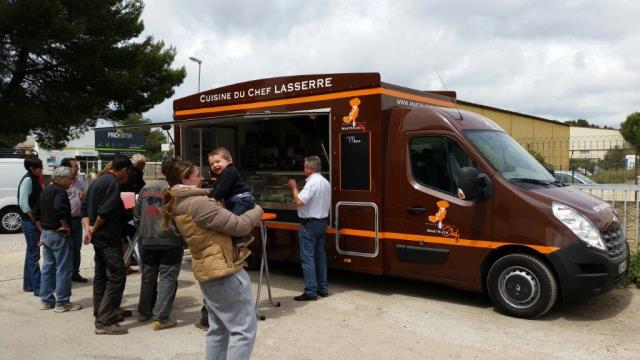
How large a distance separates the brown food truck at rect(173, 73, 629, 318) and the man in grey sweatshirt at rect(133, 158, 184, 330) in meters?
1.97

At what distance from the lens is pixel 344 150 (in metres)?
6.48

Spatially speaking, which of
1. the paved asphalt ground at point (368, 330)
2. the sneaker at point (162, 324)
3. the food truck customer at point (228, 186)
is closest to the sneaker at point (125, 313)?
the paved asphalt ground at point (368, 330)

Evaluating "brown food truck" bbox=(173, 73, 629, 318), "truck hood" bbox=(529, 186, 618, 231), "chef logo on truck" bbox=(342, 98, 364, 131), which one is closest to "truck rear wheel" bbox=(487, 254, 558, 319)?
"brown food truck" bbox=(173, 73, 629, 318)

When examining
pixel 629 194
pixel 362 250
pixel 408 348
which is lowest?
pixel 408 348

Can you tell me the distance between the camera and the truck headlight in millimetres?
5059

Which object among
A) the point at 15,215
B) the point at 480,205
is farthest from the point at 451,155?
the point at 15,215

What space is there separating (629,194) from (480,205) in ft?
12.6

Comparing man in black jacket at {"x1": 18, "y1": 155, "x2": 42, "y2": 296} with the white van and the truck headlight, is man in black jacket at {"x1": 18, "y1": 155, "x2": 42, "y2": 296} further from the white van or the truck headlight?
the white van

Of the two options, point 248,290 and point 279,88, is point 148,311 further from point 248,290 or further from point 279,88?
point 279,88

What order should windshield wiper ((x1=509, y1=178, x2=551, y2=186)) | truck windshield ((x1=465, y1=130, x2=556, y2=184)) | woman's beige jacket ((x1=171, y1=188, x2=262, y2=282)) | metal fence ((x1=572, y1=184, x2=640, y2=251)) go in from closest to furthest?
woman's beige jacket ((x1=171, y1=188, x2=262, y2=282)), windshield wiper ((x1=509, y1=178, x2=551, y2=186)), truck windshield ((x1=465, y1=130, x2=556, y2=184)), metal fence ((x1=572, y1=184, x2=640, y2=251))

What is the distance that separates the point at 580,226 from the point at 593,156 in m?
5.41

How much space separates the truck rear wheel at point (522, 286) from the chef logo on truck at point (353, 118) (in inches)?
88.8

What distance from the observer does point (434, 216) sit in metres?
5.84

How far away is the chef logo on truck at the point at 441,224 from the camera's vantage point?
18.7 feet
